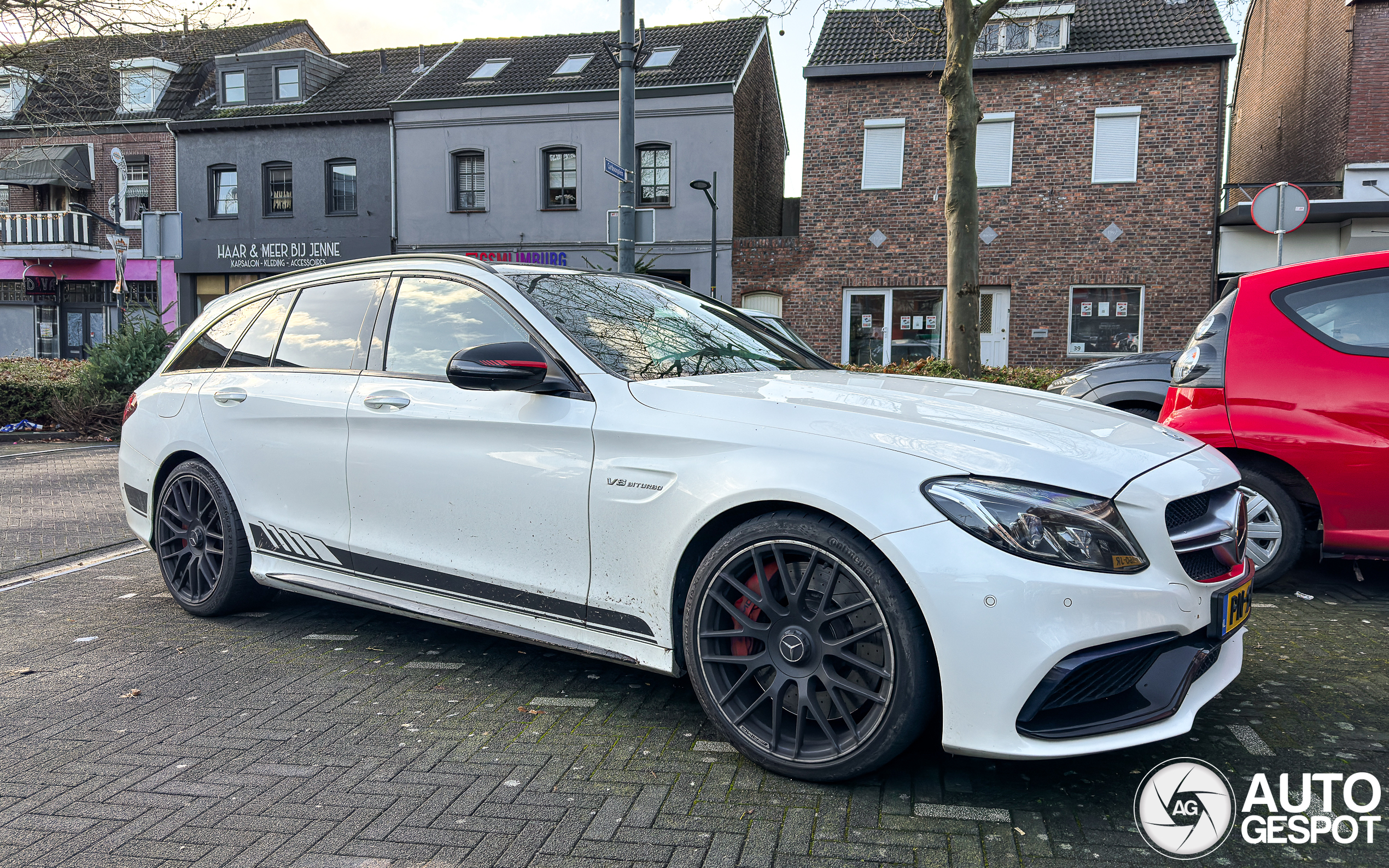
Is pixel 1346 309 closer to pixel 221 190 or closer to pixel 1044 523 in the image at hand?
pixel 1044 523

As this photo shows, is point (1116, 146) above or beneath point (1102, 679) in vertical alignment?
above

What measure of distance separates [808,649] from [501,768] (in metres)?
1.02

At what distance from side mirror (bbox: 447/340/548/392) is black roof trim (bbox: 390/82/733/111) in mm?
21748

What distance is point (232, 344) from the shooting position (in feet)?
15.5

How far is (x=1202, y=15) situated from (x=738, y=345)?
21976 millimetres

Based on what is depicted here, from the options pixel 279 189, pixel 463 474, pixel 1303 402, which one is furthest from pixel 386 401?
pixel 279 189

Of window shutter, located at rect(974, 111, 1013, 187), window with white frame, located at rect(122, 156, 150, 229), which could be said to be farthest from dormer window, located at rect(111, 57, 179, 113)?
window shutter, located at rect(974, 111, 1013, 187)

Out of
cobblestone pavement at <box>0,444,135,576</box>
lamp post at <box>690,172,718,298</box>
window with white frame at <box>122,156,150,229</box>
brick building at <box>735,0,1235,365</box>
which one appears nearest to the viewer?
cobblestone pavement at <box>0,444,135,576</box>

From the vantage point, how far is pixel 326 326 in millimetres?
4266

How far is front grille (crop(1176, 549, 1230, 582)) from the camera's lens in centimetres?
269

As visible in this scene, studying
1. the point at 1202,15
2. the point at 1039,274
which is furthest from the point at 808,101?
the point at 1202,15

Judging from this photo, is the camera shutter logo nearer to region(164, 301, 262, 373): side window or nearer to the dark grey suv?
the dark grey suv

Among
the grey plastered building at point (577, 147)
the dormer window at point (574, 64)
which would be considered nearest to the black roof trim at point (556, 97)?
the grey plastered building at point (577, 147)

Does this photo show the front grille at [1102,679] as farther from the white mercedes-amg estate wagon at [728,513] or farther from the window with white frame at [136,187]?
the window with white frame at [136,187]
